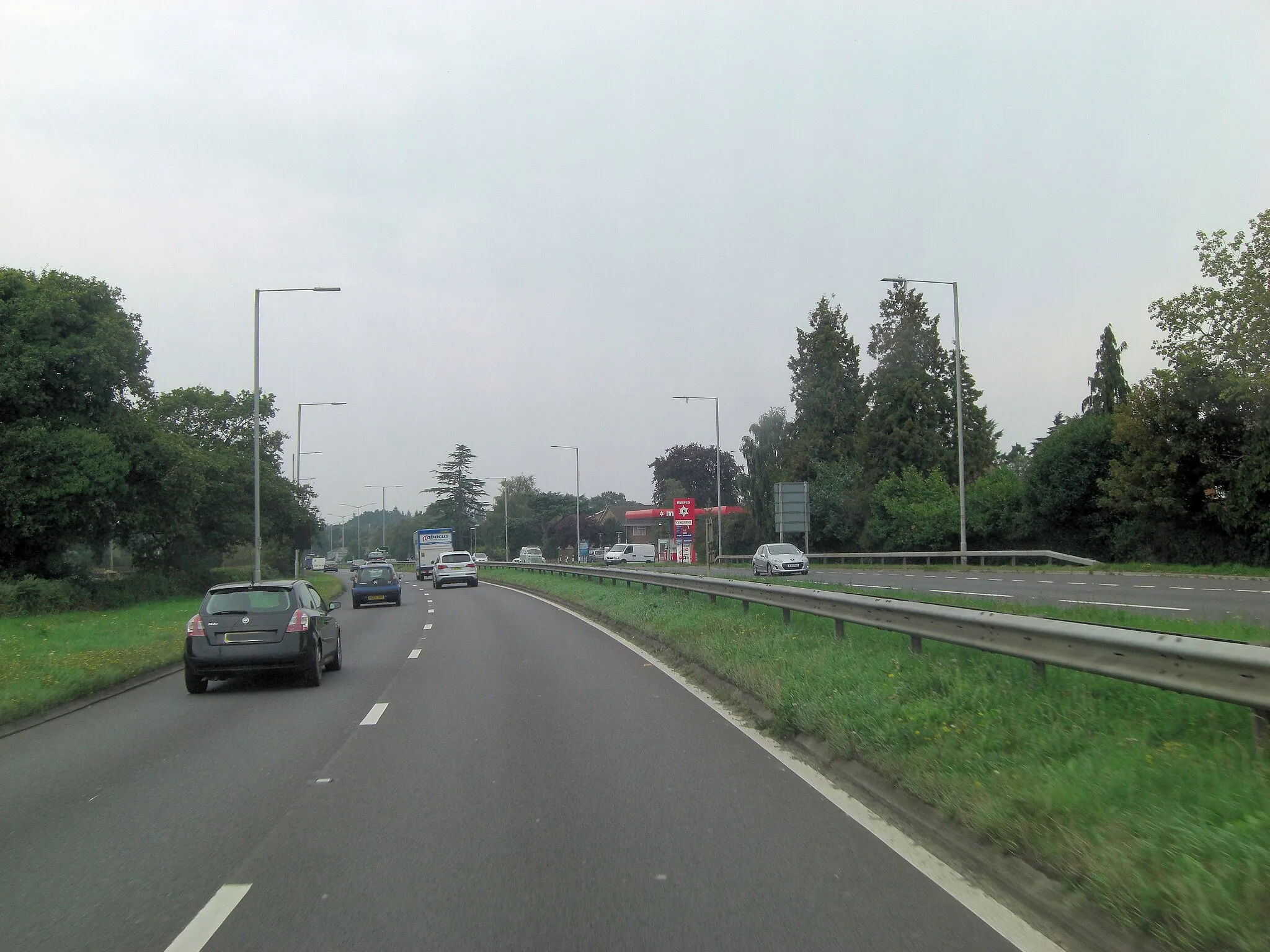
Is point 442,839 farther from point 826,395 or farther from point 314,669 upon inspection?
point 826,395

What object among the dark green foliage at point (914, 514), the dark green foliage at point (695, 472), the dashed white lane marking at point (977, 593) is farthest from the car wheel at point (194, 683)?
the dark green foliage at point (695, 472)

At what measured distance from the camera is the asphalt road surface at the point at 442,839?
4.57 metres

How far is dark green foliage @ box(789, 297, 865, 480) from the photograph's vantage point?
6619 cm

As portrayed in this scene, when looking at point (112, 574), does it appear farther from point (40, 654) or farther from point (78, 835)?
point (78, 835)

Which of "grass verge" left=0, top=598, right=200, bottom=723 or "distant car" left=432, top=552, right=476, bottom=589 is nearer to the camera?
"grass verge" left=0, top=598, right=200, bottom=723

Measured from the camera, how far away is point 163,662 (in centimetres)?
1664

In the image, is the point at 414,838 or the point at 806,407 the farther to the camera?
the point at 806,407

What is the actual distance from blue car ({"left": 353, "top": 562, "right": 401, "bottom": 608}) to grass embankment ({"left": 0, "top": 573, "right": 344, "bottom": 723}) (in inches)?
296

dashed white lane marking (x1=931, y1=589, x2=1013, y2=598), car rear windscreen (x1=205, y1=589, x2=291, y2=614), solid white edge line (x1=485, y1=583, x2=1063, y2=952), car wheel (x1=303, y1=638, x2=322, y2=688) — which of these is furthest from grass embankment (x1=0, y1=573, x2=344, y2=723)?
dashed white lane marking (x1=931, y1=589, x2=1013, y2=598)

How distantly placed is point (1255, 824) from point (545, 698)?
8.16m

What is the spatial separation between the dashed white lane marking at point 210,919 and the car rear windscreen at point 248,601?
8471 mm

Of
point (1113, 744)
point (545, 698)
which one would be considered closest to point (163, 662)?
point (545, 698)

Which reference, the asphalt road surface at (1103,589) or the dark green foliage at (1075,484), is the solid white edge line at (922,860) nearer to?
the asphalt road surface at (1103,589)

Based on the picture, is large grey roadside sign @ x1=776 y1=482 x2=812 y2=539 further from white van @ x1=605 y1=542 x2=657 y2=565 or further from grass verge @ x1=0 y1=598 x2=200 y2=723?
white van @ x1=605 y1=542 x2=657 y2=565
